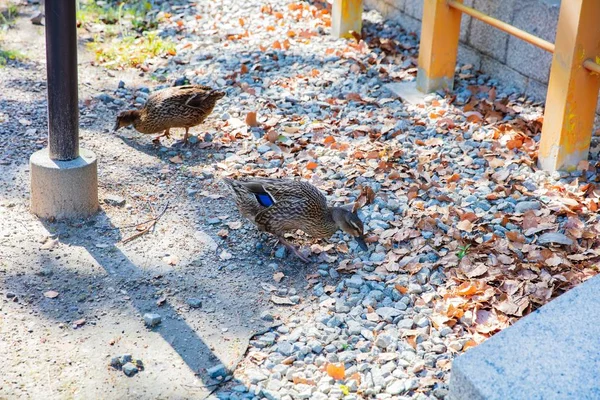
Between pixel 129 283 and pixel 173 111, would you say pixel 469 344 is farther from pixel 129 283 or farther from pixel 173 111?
pixel 173 111

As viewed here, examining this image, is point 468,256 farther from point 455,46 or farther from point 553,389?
point 455,46

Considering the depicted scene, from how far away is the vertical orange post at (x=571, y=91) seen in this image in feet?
18.0

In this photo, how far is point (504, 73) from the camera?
7.28 metres

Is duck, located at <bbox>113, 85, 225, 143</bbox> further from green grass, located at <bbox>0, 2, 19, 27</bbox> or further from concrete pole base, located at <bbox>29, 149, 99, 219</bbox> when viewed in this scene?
green grass, located at <bbox>0, 2, 19, 27</bbox>

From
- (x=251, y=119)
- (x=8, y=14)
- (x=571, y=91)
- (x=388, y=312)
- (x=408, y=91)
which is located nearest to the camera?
(x=388, y=312)

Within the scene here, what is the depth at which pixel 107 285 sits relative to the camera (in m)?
4.72

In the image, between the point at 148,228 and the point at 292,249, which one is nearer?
the point at 292,249

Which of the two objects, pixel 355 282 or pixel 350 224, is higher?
pixel 350 224

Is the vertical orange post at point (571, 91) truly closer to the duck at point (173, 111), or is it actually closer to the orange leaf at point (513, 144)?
the orange leaf at point (513, 144)

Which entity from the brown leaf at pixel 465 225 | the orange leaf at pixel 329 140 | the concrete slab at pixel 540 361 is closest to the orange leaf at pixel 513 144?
the brown leaf at pixel 465 225

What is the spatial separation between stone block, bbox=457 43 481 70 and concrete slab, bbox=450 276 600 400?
4.39m

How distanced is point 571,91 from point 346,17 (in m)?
3.35

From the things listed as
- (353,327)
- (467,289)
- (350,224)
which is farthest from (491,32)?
(353,327)

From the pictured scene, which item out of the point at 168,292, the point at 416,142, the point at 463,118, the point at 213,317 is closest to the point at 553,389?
the point at 213,317
